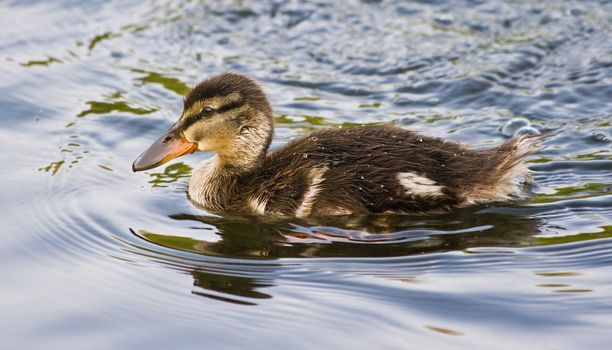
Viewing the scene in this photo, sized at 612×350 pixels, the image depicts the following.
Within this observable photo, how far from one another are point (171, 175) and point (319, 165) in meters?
1.49

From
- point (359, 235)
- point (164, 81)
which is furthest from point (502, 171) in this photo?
point (164, 81)

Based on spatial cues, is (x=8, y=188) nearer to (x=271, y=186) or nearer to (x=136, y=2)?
(x=271, y=186)

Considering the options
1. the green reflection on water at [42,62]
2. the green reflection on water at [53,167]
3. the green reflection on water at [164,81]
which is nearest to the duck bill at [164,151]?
the green reflection on water at [53,167]

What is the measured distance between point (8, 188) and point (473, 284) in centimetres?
316

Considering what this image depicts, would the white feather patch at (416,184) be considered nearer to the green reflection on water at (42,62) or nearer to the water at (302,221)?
the water at (302,221)

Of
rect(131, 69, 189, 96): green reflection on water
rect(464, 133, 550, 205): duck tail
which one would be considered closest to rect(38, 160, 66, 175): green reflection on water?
rect(131, 69, 189, 96): green reflection on water

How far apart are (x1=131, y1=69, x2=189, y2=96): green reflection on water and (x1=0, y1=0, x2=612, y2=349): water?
22mm

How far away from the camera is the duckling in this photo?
19.6ft

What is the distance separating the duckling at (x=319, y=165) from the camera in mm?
5969

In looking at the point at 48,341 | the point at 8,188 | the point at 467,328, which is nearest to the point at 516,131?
the point at 467,328

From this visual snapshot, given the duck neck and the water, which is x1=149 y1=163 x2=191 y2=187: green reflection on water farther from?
the duck neck

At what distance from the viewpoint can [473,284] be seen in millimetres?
5086

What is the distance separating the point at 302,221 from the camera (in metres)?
6.06

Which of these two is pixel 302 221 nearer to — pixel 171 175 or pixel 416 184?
pixel 416 184
